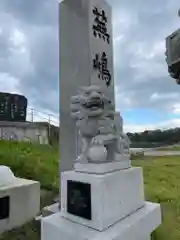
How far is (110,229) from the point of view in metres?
1.80

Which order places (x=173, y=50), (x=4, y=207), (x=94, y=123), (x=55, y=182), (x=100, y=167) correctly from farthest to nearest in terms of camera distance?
(x=55, y=182), (x=4, y=207), (x=94, y=123), (x=100, y=167), (x=173, y=50)

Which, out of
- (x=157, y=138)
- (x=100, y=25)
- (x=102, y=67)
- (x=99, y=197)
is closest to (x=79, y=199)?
(x=99, y=197)

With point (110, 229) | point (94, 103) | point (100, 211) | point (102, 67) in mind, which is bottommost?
point (110, 229)

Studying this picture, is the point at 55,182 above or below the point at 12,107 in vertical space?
below

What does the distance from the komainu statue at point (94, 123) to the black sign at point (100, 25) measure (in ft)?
4.09

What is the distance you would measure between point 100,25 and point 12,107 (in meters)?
5.28

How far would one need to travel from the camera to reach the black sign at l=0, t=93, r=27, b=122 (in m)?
7.05

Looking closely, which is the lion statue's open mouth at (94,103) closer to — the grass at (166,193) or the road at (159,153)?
the grass at (166,193)

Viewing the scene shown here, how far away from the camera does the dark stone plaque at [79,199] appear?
1865mm

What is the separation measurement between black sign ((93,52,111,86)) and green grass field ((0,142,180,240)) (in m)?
2.02

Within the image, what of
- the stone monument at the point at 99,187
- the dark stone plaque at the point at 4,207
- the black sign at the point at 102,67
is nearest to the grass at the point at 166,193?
the stone monument at the point at 99,187

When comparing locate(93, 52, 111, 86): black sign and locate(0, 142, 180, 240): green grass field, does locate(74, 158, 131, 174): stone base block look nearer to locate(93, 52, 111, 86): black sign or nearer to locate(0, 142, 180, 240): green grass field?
locate(0, 142, 180, 240): green grass field

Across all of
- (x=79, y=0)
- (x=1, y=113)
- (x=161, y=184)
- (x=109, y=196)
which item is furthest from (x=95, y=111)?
(x=1, y=113)

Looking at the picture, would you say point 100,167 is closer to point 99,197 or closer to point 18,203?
point 99,197
